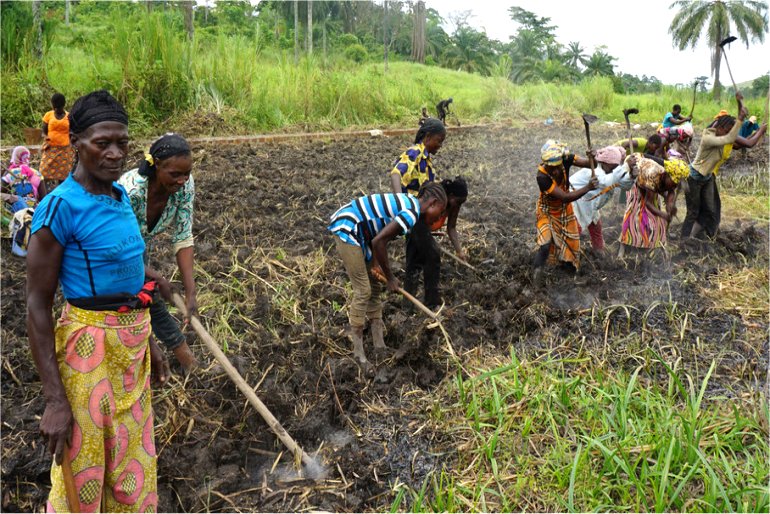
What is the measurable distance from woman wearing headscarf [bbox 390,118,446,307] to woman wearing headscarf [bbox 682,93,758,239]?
294cm

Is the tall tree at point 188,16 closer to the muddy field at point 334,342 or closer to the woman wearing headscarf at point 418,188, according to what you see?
the muddy field at point 334,342

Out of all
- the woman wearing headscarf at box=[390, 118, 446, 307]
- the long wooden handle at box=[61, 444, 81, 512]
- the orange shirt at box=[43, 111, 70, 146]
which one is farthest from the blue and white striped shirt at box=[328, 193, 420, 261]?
the orange shirt at box=[43, 111, 70, 146]

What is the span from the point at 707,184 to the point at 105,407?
19.4ft

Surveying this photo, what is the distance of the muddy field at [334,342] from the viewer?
2.85 m

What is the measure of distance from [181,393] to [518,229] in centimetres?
416

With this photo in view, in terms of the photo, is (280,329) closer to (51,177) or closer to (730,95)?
(51,177)

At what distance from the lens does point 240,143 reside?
34.0 ft

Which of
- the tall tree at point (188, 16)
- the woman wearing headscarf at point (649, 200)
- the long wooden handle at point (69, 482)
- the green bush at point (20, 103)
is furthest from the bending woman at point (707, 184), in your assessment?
the tall tree at point (188, 16)

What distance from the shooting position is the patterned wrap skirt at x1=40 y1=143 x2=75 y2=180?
6539 mm

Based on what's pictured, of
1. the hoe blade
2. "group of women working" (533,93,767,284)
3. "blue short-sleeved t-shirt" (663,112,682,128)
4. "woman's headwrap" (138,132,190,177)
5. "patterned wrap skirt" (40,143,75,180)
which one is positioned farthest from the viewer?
"blue short-sleeved t-shirt" (663,112,682,128)

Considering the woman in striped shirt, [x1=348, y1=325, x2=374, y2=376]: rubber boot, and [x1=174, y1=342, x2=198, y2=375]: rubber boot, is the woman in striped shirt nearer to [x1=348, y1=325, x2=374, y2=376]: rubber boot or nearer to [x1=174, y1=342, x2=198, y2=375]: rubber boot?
[x1=348, y1=325, x2=374, y2=376]: rubber boot

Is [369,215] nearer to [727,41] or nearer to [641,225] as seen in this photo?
[641,225]

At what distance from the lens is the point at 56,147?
258 inches

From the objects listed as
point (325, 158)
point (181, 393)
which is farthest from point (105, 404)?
point (325, 158)
